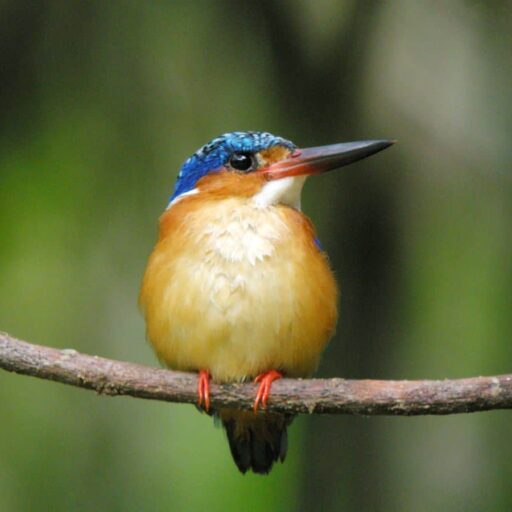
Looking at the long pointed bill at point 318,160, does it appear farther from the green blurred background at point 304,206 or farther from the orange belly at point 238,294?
the green blurred background at point 304,206

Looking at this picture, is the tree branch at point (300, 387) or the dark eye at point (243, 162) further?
the dark eye at point (243, 162)

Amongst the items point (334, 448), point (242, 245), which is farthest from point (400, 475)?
point (242, 245)

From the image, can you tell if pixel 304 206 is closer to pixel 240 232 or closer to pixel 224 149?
pixel 224 149

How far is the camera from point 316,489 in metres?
3.89

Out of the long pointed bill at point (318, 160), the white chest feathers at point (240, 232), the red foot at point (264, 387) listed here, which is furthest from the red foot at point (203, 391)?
the long pointed bill at point (318, 160)

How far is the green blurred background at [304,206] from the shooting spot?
151 inches

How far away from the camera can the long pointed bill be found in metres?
3.33

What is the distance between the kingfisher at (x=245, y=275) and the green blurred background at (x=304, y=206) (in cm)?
59

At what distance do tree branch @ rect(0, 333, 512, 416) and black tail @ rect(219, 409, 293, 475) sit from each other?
0.51m

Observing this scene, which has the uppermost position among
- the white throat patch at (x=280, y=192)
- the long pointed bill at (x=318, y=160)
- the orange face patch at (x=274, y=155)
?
the orange face patch at (x=274, y=155)

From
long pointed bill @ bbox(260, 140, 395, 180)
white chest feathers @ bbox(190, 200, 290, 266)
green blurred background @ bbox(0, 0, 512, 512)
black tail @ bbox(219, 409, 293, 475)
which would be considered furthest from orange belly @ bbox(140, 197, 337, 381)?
green blurred background @ bbox(0, 0, 512, 512)

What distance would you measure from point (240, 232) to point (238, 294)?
21 cm

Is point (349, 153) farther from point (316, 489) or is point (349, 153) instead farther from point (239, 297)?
point (316, 489)

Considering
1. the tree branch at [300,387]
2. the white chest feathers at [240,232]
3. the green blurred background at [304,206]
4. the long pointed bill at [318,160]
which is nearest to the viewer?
the tree branch at [300,387]
